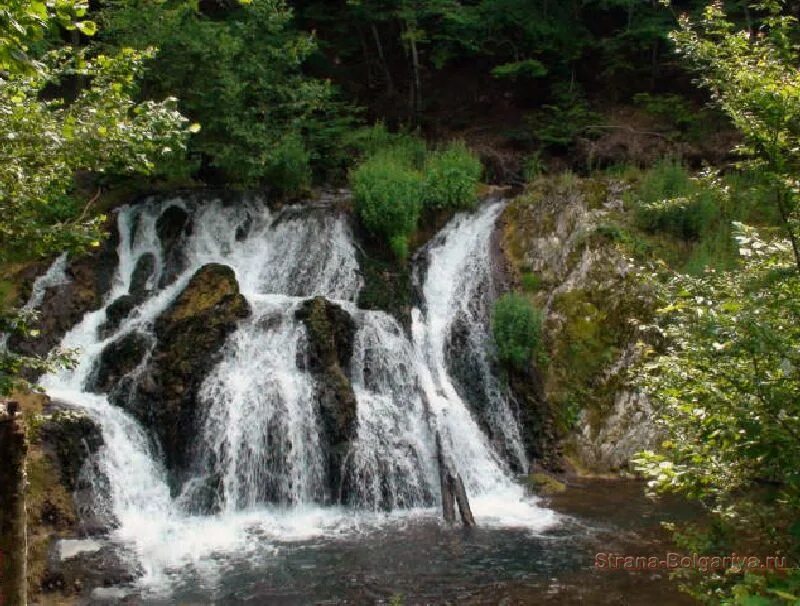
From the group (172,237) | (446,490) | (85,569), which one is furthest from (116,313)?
(446,490)

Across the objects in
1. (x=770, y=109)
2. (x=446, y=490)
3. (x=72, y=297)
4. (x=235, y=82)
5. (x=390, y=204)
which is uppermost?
(x=235, y=82)

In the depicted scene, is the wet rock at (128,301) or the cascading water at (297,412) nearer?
the cascading water at (297,412)

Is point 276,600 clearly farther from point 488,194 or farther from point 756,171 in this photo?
point 488,194

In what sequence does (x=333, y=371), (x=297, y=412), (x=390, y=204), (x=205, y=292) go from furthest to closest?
(x=390, y=204) → (x=205, y=292) → (x=333, y=371) → (x=297, y=412)

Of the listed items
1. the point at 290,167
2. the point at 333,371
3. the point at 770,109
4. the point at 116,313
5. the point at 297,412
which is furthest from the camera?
the point at 290,167

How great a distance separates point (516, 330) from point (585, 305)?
5.55 ft

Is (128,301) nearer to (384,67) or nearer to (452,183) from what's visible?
(452,183)

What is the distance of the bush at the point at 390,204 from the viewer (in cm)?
1448

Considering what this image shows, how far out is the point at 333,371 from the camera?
38.0 ft

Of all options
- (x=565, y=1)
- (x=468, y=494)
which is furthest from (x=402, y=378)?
(x=565, y=1)

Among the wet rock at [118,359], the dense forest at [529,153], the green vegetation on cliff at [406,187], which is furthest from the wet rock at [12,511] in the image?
the green vegetation on cliff at [406,187]

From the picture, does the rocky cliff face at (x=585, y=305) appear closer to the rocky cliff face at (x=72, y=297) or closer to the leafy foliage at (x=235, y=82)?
the leafy foliage at (x=235, y=82)

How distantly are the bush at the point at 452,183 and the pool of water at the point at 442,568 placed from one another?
7813 millimetres

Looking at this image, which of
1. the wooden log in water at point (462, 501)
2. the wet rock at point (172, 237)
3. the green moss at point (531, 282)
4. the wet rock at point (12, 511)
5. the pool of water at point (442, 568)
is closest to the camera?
the wet rock at point (12, 511)
